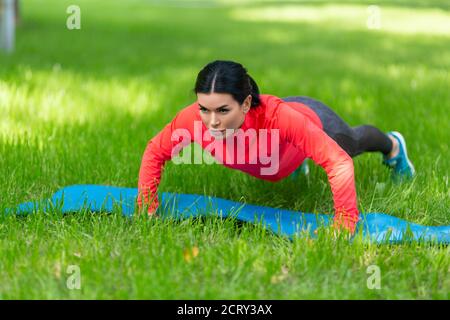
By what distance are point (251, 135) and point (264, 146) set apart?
85 millimetres

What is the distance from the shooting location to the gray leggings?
334 cm

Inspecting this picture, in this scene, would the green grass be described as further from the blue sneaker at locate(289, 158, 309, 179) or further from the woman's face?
the woman's face

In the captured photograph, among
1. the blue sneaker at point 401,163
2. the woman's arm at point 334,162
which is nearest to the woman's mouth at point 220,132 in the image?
the woman's arm at point 334,162

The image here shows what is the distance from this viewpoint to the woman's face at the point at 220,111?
9.02ft

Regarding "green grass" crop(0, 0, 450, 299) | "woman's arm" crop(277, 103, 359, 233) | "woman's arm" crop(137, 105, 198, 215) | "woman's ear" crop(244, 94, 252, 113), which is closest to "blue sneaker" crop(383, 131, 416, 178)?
"green grass" crop(0, 0, 450, 299)

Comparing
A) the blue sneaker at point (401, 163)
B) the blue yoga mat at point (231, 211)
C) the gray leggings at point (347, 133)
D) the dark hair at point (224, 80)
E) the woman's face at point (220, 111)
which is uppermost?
the dark hair at point (224, 80)

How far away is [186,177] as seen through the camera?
3594 mm

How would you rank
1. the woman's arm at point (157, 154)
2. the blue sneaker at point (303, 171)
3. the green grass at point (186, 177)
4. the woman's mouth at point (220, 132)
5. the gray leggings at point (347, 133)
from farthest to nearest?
the blue sneaker at point (303, 171) < the gray leggings at point (347, 133) < the woman's arm at point (157, 154) < the woman's mouth at point (220, 132) < the green grass at point (186, 177)

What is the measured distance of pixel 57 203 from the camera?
119 inches

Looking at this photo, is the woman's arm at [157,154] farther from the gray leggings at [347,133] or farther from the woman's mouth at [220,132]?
the gray leggings at [347,133]

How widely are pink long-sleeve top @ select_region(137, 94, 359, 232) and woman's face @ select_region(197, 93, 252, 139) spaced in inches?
5.1
